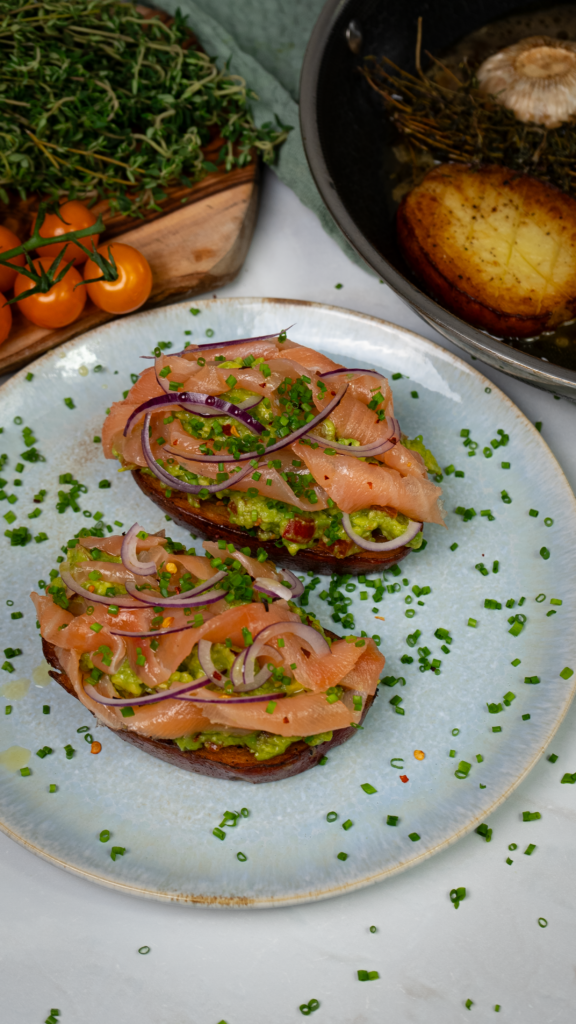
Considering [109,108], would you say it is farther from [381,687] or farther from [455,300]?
[381,687]

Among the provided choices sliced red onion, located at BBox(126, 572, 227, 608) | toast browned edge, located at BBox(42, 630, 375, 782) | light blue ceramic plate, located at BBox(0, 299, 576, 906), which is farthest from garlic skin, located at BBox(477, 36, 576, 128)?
toast browned edge, located at BBox(42, 630, 375, 782)

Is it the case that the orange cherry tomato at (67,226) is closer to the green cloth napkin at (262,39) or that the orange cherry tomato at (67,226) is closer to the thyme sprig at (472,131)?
the green cloth napkin at (262,39)

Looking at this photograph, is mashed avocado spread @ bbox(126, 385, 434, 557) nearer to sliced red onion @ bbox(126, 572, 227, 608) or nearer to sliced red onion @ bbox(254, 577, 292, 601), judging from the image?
sliced red onion @ bbox(254, 577, 292, 601)

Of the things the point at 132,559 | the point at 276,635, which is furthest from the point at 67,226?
the point at 276,635

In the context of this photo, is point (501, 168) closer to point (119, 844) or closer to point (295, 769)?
point (295, 769)

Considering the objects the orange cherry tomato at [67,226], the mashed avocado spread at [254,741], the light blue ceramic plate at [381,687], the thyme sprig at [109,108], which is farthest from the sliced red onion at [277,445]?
the thyme sprig at [109,108]

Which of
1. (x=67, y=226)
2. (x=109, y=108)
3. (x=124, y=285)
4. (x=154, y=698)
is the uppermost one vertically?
(x=109, y=108)
